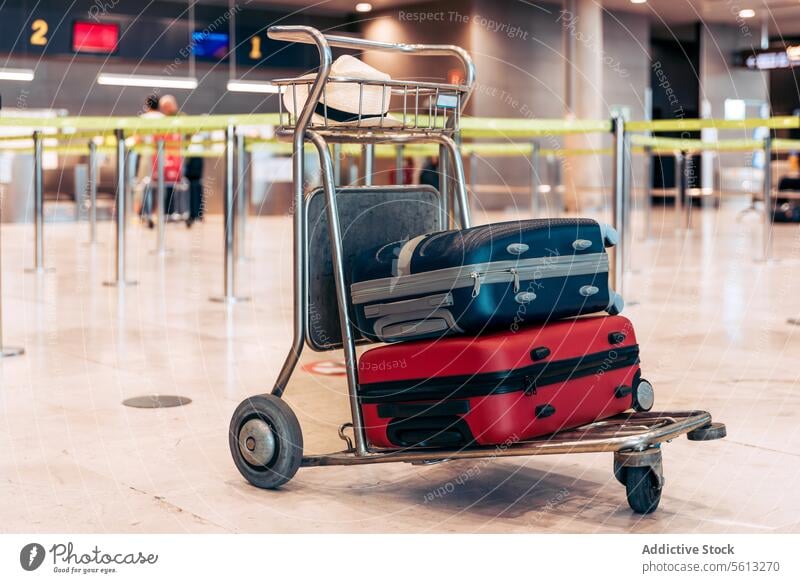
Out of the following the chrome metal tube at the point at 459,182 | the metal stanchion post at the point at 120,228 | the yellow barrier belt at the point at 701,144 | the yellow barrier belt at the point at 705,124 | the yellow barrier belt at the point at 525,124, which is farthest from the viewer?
the yellow barrier belt at the point at 701,144

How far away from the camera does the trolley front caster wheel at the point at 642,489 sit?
6.02ft

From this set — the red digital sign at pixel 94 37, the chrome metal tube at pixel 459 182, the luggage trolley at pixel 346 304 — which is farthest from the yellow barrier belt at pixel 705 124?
the red digital sign at pixel 94 37

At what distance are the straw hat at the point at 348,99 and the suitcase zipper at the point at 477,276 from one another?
12.6 inches

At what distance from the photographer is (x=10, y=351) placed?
3.43 meters

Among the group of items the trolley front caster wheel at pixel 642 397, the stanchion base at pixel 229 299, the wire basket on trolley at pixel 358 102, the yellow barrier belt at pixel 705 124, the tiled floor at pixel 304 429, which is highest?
the yellow barrier belt at pixel 705 124

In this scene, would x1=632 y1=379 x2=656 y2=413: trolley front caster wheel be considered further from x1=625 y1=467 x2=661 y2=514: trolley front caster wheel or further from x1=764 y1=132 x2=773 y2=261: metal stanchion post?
x1=764 y1=132 x2=773 y2=261: metal stanchion post

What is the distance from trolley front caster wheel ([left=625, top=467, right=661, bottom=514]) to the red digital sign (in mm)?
12313

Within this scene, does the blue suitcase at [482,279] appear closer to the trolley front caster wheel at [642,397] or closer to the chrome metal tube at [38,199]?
the trolley front caster wheel at [642,397]

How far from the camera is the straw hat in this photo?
6.81 ft

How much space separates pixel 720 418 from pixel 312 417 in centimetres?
96

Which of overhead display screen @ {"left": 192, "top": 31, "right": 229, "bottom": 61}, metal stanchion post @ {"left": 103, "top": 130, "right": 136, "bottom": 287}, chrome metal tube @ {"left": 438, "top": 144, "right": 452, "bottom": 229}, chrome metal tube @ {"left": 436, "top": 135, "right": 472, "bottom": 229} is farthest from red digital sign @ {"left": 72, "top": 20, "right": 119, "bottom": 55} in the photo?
chrome metal tube @ {"left": 436, "top": 135, "right": 472, "bottom": 229}

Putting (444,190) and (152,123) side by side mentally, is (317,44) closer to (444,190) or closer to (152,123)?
(444,190)

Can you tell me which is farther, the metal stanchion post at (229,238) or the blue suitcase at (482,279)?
the metal stanchion post at (229,238)

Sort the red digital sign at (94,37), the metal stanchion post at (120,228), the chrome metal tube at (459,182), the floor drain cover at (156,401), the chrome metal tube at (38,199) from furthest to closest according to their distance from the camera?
the red digital sign at (94,37), the chrome metal tube at (38,199), the metal stanchion post at (120,228), the floor drain cover at (156,401), the chrome metal tube at (459,182)
